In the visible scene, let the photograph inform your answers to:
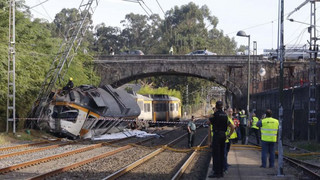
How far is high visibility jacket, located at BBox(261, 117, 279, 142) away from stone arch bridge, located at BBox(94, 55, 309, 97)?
33.6 metres

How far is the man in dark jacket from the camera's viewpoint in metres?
11.9

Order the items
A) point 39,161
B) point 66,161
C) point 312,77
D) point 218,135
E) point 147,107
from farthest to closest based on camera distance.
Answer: point 147,107, point 312,77, point 66,161, point 39,161, point 218,135

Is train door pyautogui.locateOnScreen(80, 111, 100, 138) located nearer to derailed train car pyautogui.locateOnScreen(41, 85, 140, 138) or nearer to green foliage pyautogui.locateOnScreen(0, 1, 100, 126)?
derailed train car pyautogui.locateOnScreen(41, 85, 140, 138)

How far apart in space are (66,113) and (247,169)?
12880 millimetres

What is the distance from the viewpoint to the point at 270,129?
45.5 feet

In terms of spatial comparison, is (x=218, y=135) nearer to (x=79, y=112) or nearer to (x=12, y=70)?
(x=79, y=112)

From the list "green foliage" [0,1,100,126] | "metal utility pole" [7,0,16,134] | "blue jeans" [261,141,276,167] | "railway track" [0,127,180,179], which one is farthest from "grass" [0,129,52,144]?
"blue jeans" [261,141,276,167]

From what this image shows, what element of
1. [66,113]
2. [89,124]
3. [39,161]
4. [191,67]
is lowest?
[39,161]

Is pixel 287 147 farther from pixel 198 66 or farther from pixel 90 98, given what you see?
pixel 198 66

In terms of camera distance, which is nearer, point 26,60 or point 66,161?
point 66,161

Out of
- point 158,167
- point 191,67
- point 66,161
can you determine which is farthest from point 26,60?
point 191,67

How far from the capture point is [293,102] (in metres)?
27.9

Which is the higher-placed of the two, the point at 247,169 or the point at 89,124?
the point at 89,124

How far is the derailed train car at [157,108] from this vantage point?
133 ft
